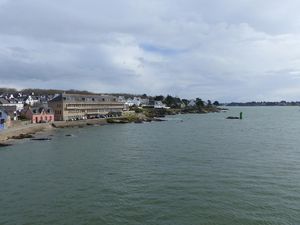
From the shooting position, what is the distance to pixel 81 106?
100375 millimetres

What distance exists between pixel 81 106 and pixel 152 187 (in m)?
79.2

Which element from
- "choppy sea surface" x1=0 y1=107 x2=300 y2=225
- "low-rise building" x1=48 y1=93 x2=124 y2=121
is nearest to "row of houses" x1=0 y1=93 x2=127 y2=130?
"low-rise building" x1=48 y1=93 x2=124 y2=121

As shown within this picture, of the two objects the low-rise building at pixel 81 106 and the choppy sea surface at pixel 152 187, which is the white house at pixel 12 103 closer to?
the low-rise building at pixel 81 106

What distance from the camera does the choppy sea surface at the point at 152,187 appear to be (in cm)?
1858

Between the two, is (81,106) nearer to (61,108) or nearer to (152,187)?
(61,108)

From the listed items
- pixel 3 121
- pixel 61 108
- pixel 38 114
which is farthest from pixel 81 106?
pixel 3 121

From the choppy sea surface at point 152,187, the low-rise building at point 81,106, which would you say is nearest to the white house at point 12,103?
the low-rise building at point 81,106

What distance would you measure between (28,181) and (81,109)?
75.4m

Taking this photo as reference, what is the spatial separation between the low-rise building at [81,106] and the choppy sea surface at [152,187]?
51.8 m

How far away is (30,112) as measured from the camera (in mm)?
79125

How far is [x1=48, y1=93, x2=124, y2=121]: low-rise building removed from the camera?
91.4 m

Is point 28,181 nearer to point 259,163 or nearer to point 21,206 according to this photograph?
point 21,206

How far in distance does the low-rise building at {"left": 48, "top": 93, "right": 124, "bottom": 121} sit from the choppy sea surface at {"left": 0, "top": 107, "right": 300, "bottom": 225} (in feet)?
170

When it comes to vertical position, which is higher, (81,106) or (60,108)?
(81,106)
